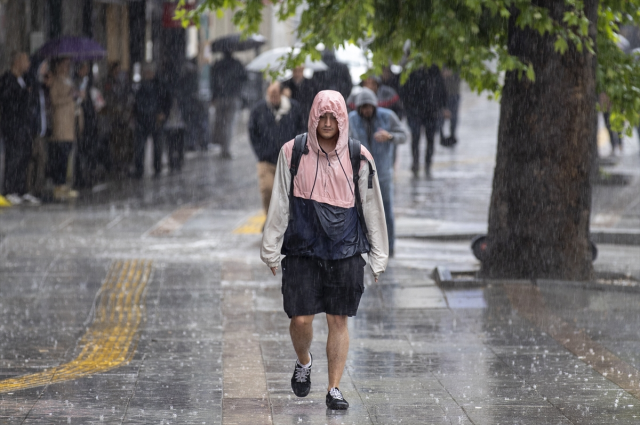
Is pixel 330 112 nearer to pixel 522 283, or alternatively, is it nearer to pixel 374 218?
pixel 374 218

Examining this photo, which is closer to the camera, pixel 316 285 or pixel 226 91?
pixel 316 285

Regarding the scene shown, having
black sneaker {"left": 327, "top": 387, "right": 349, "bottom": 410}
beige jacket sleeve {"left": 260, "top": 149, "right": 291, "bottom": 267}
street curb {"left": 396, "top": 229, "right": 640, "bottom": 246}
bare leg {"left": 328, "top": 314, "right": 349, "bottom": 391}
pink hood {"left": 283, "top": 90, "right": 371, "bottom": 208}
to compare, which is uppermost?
pink hood {"left": 283, "top": 90, "right": 371, "bottom": 208}

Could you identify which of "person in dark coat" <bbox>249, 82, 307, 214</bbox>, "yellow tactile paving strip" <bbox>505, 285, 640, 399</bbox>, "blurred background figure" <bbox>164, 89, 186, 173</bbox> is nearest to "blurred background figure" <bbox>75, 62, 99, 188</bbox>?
"blurred background figure" <bbox>164, 89, 186, 173</bbox>

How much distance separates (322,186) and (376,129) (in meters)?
5.02

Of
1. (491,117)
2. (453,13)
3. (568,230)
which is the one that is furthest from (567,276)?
(491,117)

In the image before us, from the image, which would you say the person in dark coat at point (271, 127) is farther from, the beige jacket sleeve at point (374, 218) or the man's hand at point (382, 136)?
the beige jacket sleeve at point (374, 218)

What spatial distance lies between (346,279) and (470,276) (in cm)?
436

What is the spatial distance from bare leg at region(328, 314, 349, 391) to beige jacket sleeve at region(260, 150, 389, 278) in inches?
13.6

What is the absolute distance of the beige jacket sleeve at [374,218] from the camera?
6191mm

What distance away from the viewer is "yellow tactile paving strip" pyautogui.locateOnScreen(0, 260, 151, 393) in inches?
265

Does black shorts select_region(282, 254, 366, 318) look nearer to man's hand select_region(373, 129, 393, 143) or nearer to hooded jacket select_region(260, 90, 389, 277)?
hooded jacket select_region(260, 90, 389, 277)

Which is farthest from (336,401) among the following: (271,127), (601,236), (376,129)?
(601,236)

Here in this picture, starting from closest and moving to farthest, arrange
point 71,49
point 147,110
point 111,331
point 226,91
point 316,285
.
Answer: point 316,285, point 111,331, point 71,49, point 147,110, point 226,91

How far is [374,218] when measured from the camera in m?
6.23
